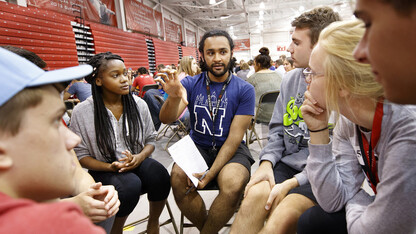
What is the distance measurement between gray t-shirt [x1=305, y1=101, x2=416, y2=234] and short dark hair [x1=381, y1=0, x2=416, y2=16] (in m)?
0.53

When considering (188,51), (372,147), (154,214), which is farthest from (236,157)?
(188,51)

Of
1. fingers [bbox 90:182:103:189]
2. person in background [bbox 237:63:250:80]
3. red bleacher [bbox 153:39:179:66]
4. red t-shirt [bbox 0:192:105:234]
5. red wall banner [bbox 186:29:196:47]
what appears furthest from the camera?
red wall banner [bbox 186:29:196:47]

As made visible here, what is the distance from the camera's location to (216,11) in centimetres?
1416

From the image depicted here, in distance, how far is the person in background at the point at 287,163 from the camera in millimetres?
1317

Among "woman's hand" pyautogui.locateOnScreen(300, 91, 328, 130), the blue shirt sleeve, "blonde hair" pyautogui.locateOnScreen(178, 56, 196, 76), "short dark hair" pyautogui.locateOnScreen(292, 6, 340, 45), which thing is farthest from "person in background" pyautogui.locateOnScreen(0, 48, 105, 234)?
"blonde hair" pyautogui.locateOnScreen(178, 56, 196, 76)

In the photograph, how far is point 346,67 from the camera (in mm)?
939

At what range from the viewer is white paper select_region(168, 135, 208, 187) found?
1.66 metres

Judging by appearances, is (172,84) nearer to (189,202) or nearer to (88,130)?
(88,130)

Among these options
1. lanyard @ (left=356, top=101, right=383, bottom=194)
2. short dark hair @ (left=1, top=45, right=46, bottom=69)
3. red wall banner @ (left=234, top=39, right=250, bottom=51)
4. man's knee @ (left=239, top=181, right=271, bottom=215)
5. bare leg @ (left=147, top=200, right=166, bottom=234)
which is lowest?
bare leg @ (left=147, top=200, right=166, bottom=234)

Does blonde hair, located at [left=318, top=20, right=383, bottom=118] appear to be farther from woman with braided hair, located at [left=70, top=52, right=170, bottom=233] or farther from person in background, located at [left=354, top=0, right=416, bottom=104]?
woman with braided hair, located at [left=70, top=52, right=170, bottom=233]

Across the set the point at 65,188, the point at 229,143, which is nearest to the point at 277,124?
the point at 229,143

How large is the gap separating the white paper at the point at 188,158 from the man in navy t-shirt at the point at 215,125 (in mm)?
63

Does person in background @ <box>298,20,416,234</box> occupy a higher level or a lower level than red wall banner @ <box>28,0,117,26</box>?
lower

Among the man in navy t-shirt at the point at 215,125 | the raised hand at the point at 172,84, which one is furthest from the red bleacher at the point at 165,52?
the raised hand at the point at 172,84
